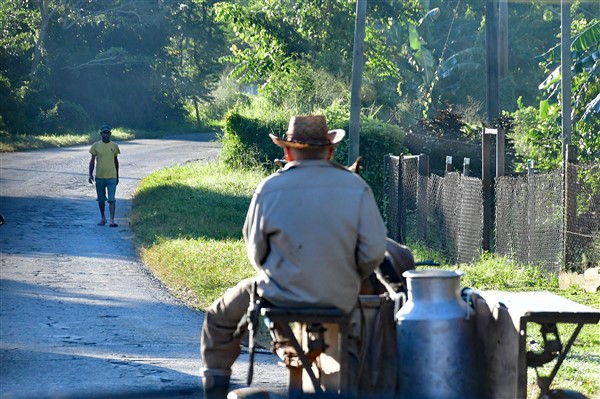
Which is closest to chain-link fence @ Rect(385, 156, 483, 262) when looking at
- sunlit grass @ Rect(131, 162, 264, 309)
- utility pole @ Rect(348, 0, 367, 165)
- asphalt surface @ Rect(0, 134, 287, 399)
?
utility pole @ Rect(348, 0, 367, 165)

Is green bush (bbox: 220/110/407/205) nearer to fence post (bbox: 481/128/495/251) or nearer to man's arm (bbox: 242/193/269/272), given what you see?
fence post (bbox: 481/128/495/251)

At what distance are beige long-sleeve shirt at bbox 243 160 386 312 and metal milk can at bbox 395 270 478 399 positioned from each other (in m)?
0.30

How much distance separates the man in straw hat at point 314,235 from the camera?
577 cm

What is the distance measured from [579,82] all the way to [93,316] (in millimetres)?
14682

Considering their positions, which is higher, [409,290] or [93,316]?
[409,290]

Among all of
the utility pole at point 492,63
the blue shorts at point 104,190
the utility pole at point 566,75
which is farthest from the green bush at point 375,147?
the utility pole at point 566,75

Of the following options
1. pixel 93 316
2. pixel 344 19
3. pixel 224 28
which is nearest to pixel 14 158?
pixel 344 19

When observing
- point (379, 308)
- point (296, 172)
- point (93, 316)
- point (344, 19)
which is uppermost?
point (344, 19)

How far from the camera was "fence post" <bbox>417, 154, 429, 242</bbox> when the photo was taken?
17422 millimetres

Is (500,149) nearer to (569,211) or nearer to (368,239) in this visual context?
(569,211)

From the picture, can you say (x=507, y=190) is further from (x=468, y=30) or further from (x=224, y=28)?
(x=224, y=28)

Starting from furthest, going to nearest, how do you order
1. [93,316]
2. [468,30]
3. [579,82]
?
[468,30] → [579,82] → [93,316]

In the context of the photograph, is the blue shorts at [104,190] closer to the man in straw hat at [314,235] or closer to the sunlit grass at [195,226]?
the sunlit grass at [195,226]

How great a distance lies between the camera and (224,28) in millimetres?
64438
